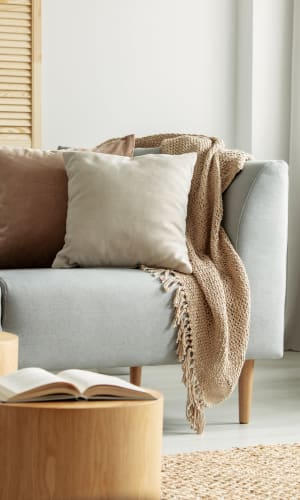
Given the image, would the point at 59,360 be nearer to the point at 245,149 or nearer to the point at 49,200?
the point at 49,200

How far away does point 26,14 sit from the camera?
397cm

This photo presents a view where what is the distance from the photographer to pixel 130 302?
2621mm

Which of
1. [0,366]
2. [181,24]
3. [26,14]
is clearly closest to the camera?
[0,366]

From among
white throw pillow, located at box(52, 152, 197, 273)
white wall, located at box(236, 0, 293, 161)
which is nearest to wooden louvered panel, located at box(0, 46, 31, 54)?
white wall, located at box(236, 0, 293, 161)

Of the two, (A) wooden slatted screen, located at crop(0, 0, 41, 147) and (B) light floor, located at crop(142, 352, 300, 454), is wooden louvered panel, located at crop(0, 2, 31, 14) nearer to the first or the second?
(A) wooden slatted screen, located at crop(0, 0, 41, 147)

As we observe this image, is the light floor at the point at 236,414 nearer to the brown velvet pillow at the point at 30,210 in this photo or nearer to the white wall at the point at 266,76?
the brown velvet pillow at the point at 30,210

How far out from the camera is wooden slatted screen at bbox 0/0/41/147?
3953 millimetres

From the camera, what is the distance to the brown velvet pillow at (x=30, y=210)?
2902 millimetres

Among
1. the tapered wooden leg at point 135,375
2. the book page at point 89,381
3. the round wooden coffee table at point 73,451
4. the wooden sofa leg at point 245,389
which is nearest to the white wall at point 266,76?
the tapered wooden leg at point 135,375

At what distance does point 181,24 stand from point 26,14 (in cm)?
74

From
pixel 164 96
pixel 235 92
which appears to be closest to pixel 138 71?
pixel 164 96

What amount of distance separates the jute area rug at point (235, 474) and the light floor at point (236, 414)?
5.0 inches

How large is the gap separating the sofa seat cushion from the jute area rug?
0.37m

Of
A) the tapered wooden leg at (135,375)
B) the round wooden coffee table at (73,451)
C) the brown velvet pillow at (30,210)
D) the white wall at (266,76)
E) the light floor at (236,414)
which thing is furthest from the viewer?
the white wall at (266,76)
